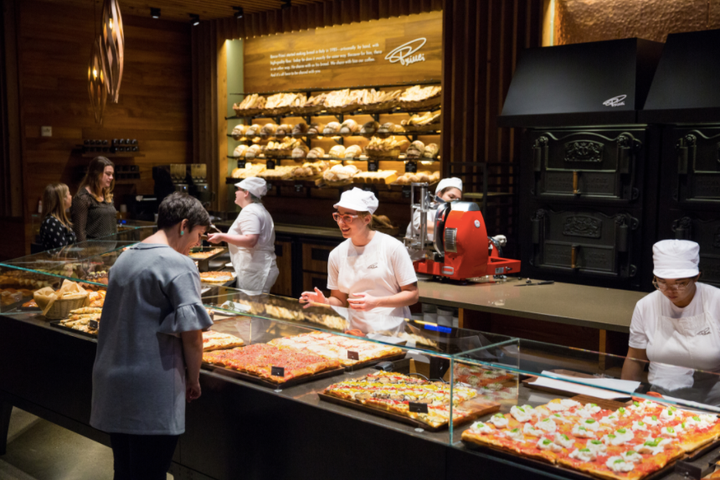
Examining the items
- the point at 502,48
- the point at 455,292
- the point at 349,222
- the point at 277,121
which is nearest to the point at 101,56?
the point at 349,222

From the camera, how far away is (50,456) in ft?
13.0

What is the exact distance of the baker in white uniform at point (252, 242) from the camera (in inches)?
194

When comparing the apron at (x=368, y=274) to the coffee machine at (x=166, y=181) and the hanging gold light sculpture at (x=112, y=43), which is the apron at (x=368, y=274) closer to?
the hanging gold light sculpture at (x=112, y=43)

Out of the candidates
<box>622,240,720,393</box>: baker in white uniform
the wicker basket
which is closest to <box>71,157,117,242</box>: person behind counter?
the wicker basket

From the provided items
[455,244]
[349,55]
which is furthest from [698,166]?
[349,55]

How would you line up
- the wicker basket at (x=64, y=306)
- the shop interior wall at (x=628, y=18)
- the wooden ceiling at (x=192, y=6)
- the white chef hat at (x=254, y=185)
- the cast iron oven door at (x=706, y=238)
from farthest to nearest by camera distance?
the wooden ceiling at (x=192, y=6) → the shop interior wall at (x=628, y=18) → the white chef hat at (x=254, y=185) → the cast iron oven door at (x=706, y=238) → the wicker basket at (x=64, y=306)

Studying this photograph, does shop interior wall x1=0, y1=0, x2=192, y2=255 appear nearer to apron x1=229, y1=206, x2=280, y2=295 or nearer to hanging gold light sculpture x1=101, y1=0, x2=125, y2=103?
apron x1=229, y1=206, x2=280, y2=295

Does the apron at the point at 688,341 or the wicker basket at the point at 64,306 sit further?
the wicker basket at the point at 64,306

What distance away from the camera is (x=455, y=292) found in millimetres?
4133

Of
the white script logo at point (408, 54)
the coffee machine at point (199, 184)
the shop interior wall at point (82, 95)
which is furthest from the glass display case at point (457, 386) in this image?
the shop interior wall at point (82, 95)

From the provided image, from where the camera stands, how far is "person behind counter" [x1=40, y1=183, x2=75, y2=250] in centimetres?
539

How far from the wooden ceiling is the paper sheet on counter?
5.98 meters

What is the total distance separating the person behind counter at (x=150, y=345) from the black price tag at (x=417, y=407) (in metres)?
0.72

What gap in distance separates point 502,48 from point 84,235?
374cm
